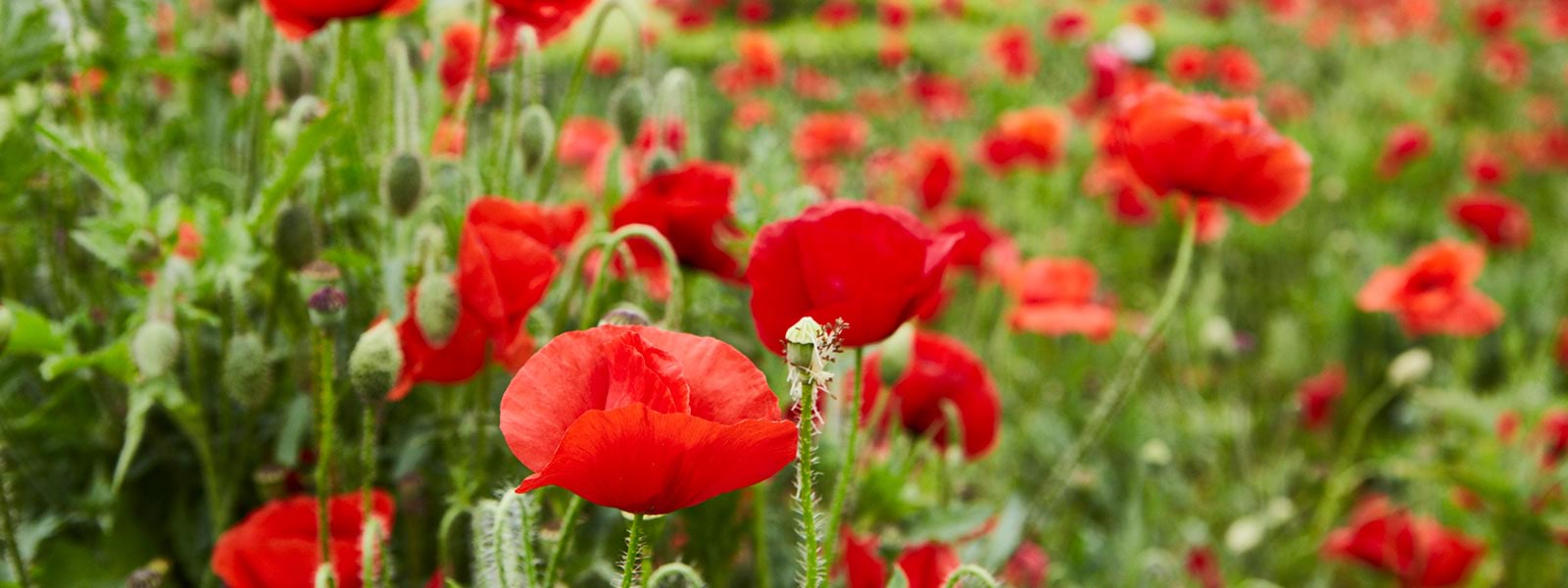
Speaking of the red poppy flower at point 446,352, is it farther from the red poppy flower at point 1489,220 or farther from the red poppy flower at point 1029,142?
the red poppy flower at point 1489,220

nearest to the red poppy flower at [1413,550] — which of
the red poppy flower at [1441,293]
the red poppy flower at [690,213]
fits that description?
the red poppy flower at [1441,293]

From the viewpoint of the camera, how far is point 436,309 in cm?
75

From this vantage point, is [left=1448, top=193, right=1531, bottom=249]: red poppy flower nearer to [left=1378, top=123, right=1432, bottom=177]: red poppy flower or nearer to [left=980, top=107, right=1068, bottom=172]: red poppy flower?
[left=1378, top=123, right=1432, bottom=177]: red poppy flower

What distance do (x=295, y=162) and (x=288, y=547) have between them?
10.2 inches

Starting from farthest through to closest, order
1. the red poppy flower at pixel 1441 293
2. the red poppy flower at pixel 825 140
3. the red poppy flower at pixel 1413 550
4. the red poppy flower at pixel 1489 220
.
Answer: the red poppy flower at pixel 825 140 → the red poppy flower at pixel 1489 220 → the red poppy flower at pixel 1441 293 → the red poppy flower at pixel 1413 550

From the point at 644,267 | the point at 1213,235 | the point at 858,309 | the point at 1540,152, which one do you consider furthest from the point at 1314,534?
the point at 1540,152

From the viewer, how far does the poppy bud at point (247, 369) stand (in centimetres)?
82

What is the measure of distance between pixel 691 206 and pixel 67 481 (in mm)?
629

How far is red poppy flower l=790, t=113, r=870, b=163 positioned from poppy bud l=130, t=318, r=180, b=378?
7.04 feet

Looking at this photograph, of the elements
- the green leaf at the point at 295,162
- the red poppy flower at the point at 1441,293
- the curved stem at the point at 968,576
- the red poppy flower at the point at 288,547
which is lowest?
the red poppy flower at the point at 1441,293

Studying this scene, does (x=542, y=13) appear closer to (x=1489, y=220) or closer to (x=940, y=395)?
(x=940, y=395)

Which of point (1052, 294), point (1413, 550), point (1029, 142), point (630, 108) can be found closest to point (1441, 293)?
point (1413, 550)

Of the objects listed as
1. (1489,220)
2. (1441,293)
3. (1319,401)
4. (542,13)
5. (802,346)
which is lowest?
(1319,401)

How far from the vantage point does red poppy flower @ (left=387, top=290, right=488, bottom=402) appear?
2.58 feet
